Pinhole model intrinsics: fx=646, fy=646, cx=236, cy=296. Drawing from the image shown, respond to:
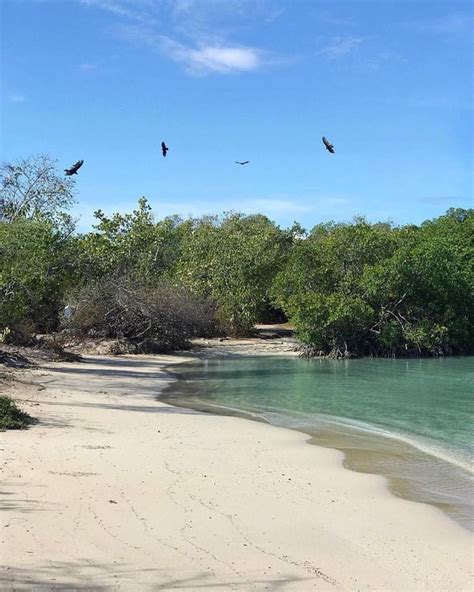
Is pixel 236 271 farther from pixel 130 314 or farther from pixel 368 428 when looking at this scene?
pixel 368 428

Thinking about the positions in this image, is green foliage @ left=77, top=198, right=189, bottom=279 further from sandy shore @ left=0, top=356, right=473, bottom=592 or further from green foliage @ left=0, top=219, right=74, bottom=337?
Answer: sandy shore @ left=0, top=356, right=473, bottom=592

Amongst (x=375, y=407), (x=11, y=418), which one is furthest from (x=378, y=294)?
(x=11, y=418)

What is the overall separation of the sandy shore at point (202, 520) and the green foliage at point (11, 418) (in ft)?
0.85

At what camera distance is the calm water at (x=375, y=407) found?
30.9 feet

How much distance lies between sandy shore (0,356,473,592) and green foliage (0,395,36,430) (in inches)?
10.1

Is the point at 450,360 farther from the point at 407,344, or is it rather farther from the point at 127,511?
the point at 127,511

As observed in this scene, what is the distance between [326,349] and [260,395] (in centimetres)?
1459

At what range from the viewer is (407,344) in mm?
31938

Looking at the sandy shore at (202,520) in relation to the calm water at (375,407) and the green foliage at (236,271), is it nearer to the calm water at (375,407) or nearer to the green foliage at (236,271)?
the calm water at (375,407)

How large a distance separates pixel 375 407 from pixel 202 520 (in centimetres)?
1071

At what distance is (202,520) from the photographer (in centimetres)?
623

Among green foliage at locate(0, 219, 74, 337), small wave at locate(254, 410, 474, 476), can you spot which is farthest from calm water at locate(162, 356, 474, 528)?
green foliage at locate(0, 219, 74, 337)

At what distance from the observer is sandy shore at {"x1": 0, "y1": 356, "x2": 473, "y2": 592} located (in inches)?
193

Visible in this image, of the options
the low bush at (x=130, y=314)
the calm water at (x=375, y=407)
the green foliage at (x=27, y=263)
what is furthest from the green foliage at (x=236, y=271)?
the green foliage at (x=27, y=263)
